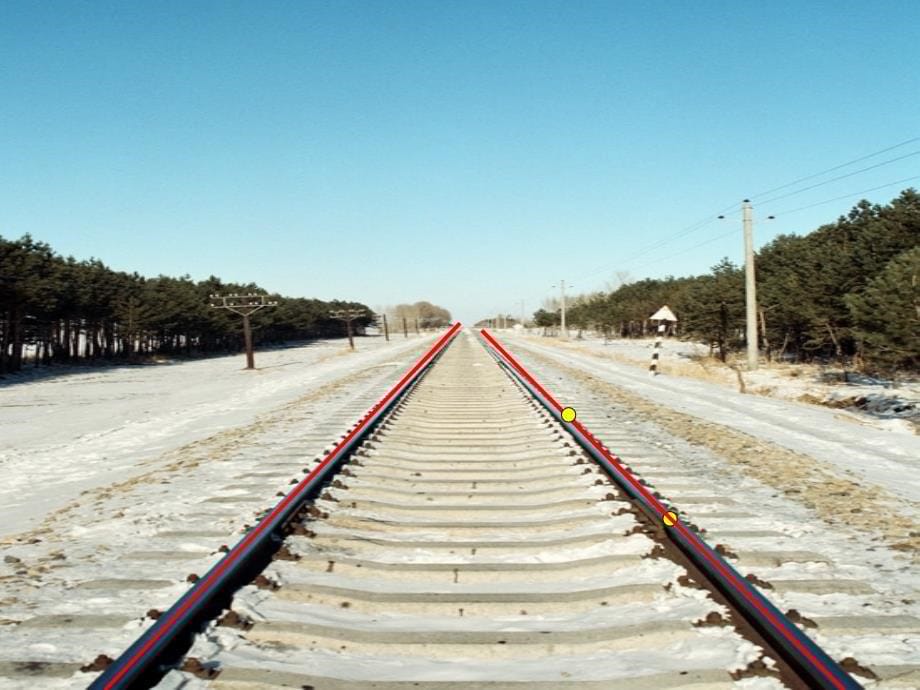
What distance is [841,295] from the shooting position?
76.4 ft

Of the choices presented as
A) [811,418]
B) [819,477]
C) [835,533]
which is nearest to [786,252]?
[811,418]

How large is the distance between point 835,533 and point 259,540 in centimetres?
470

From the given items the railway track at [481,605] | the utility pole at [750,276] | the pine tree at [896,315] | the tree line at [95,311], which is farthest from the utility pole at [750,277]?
the tree line at [95,311]

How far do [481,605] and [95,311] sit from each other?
53716 mm

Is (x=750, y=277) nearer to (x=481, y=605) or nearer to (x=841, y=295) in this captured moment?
(x=841, y=295)

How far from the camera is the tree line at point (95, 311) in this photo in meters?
37.3

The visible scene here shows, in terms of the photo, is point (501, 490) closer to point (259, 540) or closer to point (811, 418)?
point (259, 540)

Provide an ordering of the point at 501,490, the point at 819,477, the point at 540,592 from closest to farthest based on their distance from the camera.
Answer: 1. the point at 540,592
2. the point at 501,490
3. the point at 819,477

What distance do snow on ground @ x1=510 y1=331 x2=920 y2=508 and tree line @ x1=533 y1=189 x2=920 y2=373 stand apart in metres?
2.33

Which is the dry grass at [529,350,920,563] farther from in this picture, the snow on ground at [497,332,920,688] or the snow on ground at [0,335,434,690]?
the snow on ground at [0,335,434,690]

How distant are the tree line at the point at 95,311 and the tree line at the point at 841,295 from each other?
4055 centimetres

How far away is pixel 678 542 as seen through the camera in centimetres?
420

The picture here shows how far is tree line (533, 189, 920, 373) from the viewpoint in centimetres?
1314

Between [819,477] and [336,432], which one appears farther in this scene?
[336,432]
